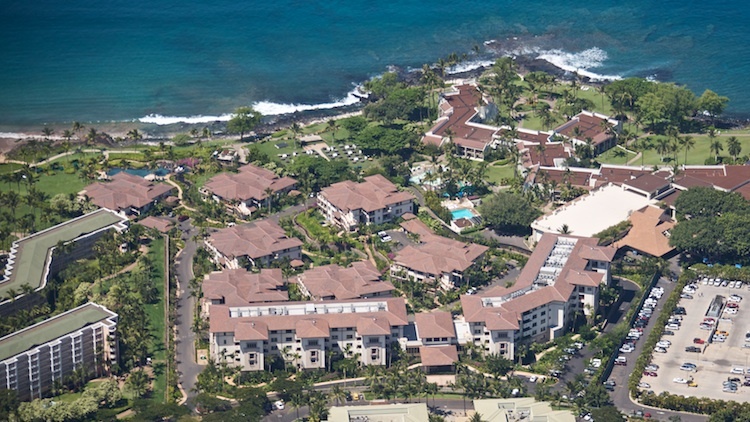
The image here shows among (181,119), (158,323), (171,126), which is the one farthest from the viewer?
(181,119)

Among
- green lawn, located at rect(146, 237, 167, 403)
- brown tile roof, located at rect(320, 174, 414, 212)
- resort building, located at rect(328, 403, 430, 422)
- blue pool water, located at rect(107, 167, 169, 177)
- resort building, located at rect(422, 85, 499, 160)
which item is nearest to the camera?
resort building, located at rect(328, 403, 430, 422)

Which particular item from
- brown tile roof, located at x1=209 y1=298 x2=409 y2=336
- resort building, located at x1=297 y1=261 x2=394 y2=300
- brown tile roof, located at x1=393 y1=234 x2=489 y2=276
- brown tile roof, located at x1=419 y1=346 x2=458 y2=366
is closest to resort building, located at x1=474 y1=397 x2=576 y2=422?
brown tile roof, located at x1=419 y1=346 x2=458 y2=366

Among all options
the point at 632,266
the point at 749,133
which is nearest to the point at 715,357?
the point at 632,266

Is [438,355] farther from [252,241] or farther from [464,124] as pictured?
[464,124]

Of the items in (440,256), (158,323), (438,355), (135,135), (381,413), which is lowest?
(438,355)

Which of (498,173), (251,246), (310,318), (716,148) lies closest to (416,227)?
(251,246)

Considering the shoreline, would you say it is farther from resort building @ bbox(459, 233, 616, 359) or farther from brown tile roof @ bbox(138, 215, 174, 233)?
resort building @ bbox(459, 233, 616, 359)
